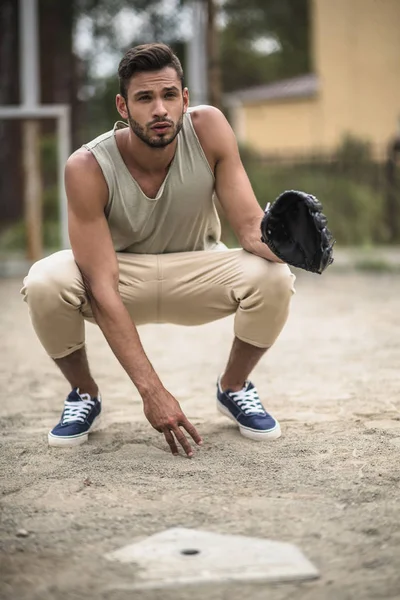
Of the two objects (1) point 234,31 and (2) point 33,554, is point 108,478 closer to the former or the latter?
(2) point 33,554

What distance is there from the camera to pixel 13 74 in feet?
37.2

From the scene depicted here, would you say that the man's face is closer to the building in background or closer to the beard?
the beard

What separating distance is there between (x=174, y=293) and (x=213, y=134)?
0.67m

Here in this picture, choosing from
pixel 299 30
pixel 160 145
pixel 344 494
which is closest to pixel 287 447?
pixel 344 494

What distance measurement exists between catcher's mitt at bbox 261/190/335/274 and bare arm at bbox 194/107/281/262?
246 millimetres

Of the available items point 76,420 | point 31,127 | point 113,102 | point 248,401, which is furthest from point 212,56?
point 76,420

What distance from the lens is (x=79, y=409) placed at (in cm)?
365

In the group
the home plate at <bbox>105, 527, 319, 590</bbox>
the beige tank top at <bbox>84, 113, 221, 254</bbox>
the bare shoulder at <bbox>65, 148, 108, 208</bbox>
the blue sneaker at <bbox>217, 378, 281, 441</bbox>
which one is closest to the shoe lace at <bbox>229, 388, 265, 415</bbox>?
the blue sneaker at <bbox>217, 378, 281, 441</bbox>

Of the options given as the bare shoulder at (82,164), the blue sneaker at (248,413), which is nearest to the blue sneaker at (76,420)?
the blue sneaker at (248,413)

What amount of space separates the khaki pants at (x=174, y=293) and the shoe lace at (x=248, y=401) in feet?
0.72

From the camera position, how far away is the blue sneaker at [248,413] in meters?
3.55

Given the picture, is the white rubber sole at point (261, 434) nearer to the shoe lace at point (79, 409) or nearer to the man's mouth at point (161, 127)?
the shoe lace at point (79, 409)

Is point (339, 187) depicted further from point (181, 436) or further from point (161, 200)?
point (181, 436)

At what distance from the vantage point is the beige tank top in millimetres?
3639
